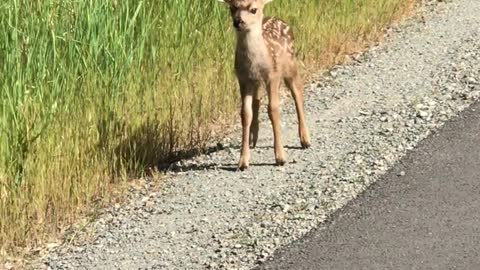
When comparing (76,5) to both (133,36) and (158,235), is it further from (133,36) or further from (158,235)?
(158,235)

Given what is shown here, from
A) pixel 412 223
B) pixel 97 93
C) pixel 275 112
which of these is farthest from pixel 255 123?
pixel 412 223

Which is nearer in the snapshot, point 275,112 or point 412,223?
point 412,223

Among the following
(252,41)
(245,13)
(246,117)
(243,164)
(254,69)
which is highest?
(245,13)

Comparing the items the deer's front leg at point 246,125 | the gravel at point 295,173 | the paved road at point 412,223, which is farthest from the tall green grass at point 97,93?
the paved road at point 412,223

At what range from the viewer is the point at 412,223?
557cm

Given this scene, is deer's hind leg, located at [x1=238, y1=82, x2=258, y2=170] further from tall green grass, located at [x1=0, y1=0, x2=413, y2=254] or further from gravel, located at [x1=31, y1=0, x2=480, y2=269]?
tall green grass, located at [x1=0, y1=0, x2=413, y2=254]

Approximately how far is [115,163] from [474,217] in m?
2.07

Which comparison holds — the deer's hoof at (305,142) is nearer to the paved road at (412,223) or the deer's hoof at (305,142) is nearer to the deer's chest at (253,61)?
the deer's chest at (253,61)

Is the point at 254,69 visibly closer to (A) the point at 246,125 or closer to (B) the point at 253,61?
(B) the point at 253,61

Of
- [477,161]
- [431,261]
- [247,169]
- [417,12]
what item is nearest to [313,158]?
[247,169]

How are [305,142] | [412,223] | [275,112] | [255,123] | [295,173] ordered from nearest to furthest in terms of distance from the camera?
[412,223]
[295,173]
[275,112]
[305,142]
[255,123]

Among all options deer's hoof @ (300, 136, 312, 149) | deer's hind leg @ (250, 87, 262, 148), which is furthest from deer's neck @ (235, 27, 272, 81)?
deer's hoof @ (300, 136, 312, 149)

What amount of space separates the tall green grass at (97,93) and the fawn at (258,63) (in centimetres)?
57

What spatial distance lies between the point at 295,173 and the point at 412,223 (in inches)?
38.2
